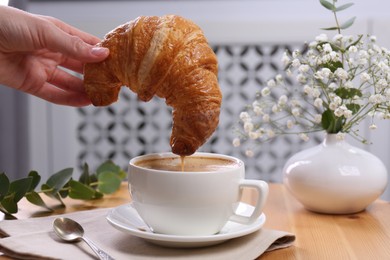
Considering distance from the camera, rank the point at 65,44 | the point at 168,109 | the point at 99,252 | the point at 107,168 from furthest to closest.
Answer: the point at 168,109 → the point at 107,168 → the point at 65,44 → the point at 99,252

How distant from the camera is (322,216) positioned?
109 cm

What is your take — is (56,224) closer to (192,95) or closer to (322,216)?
(192,95)

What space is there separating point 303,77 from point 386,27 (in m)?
0.86

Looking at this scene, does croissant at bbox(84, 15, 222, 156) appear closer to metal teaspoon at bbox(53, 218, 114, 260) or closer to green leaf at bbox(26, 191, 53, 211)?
metal teaspoon at bbox(53, 218, 114, 260)

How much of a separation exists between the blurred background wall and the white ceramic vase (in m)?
0.81

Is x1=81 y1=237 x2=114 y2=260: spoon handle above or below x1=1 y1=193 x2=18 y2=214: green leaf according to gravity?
above

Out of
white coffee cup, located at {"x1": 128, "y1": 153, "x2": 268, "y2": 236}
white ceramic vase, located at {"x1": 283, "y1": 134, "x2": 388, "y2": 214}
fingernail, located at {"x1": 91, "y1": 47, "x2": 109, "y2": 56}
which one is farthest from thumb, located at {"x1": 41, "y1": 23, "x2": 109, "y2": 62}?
white ceramic vase, located at {"x1": 283, "y1": 134, "x2": 388, "y2": 214}

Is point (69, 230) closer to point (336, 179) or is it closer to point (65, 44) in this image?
point (65, 44)

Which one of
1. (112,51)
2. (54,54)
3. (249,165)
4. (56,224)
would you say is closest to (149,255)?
(56,224)

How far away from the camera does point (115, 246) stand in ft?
2.83

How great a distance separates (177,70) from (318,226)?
1.25 feet

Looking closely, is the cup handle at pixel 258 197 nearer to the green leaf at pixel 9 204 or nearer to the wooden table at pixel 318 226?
the wooden table at pixel 318 226

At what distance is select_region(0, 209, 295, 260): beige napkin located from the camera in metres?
0.82

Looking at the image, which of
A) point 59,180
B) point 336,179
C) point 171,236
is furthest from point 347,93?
point 59,180
